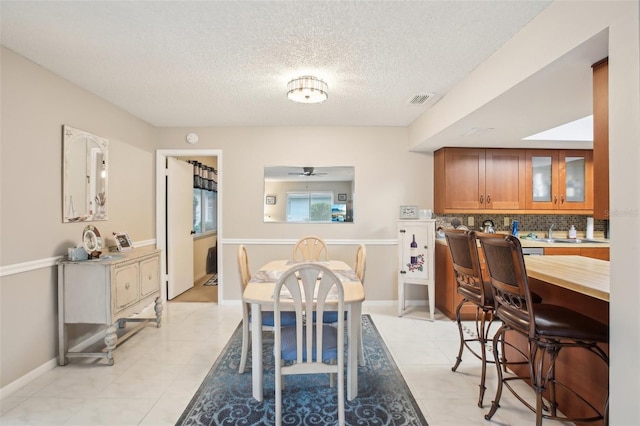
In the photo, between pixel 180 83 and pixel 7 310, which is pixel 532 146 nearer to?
pixel 180 83

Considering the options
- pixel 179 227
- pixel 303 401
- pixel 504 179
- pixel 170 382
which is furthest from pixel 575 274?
pixel 179 227

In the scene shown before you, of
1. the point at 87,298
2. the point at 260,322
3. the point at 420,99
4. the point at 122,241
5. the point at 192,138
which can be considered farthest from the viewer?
the point at 192,138

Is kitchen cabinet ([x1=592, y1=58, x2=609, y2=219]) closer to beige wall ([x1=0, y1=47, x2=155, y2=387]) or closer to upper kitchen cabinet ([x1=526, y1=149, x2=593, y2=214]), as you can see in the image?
upper kitchen cabinet ([x1=526, y1=149, x2=593, y2=214])

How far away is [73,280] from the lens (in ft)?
8.25

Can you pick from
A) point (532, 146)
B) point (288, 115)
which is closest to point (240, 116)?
point (288, 115)

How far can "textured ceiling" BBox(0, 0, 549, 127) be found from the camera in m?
1.74

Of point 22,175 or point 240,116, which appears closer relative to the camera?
point 22,175

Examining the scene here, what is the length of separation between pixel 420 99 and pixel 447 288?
2116 millimetres

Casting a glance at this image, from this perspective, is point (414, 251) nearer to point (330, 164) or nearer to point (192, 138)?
point (330, 164)

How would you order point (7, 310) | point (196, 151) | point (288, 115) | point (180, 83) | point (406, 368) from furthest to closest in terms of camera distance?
point (196, 151), point (288, 115), point (180, 83), point (406, 368), point (7, 310)

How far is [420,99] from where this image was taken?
3.08 m

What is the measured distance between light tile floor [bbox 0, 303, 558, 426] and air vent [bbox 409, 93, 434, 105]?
2306 mm

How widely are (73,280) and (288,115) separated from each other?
101 inches

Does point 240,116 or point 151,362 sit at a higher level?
point 240,116
